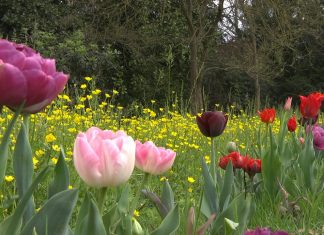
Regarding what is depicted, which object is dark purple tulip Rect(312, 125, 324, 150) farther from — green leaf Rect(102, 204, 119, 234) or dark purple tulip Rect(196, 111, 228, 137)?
green leaf Rect(102, 204, 119, 234)

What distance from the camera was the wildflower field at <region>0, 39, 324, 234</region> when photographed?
86cm

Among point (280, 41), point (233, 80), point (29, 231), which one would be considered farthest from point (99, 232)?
point (233, 80)

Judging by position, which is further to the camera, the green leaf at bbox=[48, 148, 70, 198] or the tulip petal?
the green leaf at bbox=[48, 148, 70, 198]

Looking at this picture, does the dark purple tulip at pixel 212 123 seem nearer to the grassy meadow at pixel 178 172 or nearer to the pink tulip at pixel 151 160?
the grassy meadow at pixel 178 172

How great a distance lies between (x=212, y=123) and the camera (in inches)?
63.3

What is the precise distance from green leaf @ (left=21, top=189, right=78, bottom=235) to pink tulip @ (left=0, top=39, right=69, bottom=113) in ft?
0.49

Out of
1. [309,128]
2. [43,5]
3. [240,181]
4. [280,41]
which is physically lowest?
[240,181]

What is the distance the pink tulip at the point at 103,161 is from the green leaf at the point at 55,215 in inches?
2.2

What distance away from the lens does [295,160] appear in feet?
8.96

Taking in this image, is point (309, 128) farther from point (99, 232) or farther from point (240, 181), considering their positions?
point (99, 232)

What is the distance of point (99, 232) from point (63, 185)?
20 cm

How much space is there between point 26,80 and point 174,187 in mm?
2203

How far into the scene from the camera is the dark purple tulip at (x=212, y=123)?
5.27 feet

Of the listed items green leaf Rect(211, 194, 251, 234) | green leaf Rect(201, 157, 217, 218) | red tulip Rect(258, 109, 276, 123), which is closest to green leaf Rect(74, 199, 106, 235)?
green leaf Rect(211, 194, 251, 234)
